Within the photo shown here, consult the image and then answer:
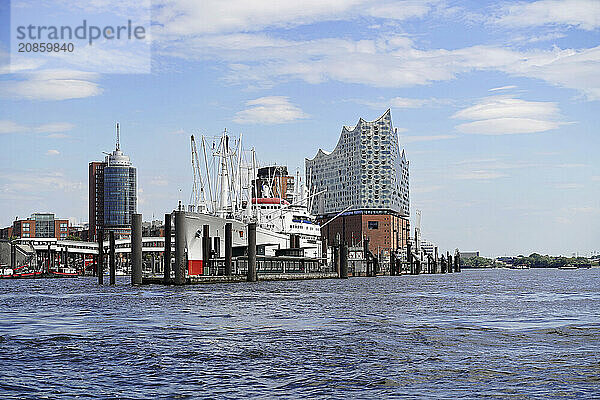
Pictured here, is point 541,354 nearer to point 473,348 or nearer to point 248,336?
point 473,348

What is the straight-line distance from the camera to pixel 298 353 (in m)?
30.2

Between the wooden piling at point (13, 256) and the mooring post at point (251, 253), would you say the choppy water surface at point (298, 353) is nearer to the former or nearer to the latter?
the mooring post at point (251, 253)

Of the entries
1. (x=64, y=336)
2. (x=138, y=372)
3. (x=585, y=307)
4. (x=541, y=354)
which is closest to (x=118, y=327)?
(x=64, y=336)

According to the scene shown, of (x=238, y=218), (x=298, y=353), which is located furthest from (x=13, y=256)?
(x=298, y=353)

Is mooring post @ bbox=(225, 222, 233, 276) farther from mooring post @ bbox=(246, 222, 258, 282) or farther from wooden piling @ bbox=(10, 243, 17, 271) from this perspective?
wooden piling @ bbox=(10, 243, 17, 271)

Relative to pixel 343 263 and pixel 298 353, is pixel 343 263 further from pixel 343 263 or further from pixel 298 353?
pixel 298 353

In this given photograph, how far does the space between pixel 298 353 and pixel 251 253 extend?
74.5 m

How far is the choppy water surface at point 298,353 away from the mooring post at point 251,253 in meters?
50.2

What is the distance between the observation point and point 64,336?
3619 centimetres

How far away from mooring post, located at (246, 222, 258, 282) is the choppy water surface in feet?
165

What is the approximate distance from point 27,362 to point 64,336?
8327mm

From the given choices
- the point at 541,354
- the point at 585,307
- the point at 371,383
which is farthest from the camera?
the point at 585,307

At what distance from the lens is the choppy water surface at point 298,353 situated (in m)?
23.0

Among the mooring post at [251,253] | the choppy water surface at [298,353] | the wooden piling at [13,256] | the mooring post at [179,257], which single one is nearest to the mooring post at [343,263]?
the mooring post at [251,253]
